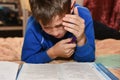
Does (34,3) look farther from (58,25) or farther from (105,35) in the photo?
(105,35)

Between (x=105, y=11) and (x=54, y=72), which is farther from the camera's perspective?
(x=105, y=11)

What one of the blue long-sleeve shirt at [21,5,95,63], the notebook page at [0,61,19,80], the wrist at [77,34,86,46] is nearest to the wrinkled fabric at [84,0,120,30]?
the blue long-sleeve shirt at [21,5,95,63]

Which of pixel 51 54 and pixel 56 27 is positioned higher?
pixel 56 27

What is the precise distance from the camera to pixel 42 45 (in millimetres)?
1016

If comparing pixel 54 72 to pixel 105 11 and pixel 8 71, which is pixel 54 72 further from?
pixel 105 11

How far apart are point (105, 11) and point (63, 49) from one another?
1208mm

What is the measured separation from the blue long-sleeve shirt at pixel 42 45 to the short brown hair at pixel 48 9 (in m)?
0.15

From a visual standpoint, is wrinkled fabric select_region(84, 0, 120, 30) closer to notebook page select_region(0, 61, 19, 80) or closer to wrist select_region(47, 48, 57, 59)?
wrist select_region(47, 48, 57, 59)

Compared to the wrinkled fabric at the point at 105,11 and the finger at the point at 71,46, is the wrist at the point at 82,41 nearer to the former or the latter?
the finger at the point at 71,46

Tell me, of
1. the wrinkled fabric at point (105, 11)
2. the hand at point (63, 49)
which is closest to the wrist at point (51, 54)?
the hand at point (63, 49)

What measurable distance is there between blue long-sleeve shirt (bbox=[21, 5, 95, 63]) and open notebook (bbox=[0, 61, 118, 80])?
82 millimetres

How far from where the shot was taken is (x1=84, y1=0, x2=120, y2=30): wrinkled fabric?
1.98 metres

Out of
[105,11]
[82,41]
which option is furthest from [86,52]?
[105,11]

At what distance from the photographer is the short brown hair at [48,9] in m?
0.82
